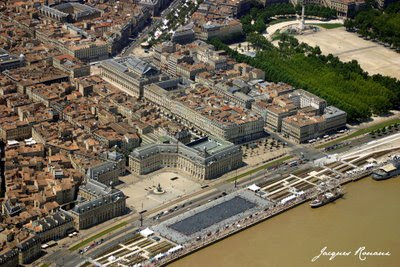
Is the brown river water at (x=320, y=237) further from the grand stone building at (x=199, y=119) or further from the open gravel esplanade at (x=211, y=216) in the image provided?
the grand stone building at (x=199, y=119)

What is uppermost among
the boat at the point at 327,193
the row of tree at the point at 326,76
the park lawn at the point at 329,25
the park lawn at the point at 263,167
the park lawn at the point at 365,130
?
the row of tree at the point at 326,76

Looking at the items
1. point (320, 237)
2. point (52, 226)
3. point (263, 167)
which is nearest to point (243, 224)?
point (320, 237)

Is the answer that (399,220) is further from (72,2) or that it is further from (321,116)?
(72,2)

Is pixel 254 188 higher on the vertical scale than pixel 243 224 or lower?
higher

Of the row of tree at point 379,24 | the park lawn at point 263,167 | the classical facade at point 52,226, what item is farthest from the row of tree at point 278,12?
the classical facade at point 52,226

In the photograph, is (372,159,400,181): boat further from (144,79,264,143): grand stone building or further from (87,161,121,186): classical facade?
(87,161,121,186): classical facade

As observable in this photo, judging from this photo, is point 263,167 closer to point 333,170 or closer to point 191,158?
point 333,170

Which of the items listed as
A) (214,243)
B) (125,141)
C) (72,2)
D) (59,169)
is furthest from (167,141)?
(72,2)

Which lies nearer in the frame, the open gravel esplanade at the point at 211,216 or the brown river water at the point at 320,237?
the brown river water at the point at 320,237
